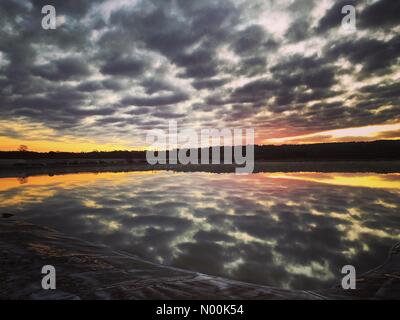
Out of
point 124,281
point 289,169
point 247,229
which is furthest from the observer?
point 289,169

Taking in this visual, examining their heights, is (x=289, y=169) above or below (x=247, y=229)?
above

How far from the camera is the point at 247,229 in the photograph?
738 centimetres

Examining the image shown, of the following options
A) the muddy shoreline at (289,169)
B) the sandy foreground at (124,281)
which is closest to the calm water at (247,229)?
the sandy foreground at (124,281)

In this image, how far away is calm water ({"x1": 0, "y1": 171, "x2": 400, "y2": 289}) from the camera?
4.98 meters

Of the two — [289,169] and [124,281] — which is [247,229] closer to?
[124,281]

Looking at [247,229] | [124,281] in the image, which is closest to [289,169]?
[247,229]

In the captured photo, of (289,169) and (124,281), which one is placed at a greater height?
(289,169)

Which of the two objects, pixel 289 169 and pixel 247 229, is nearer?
pixel 247 229

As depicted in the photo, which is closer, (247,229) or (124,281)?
(124,281)

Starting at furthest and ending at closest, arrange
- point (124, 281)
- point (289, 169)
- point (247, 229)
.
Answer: point (289, 169) < point (247, 229) < point (124, 281)

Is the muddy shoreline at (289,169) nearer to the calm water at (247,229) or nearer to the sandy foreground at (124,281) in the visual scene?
the calm water at (247,229)

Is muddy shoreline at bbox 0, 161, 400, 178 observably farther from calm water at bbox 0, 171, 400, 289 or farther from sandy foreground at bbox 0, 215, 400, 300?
sandy foreground at bbox 0, 215, 400, 300

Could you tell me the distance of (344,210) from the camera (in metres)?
9.23
